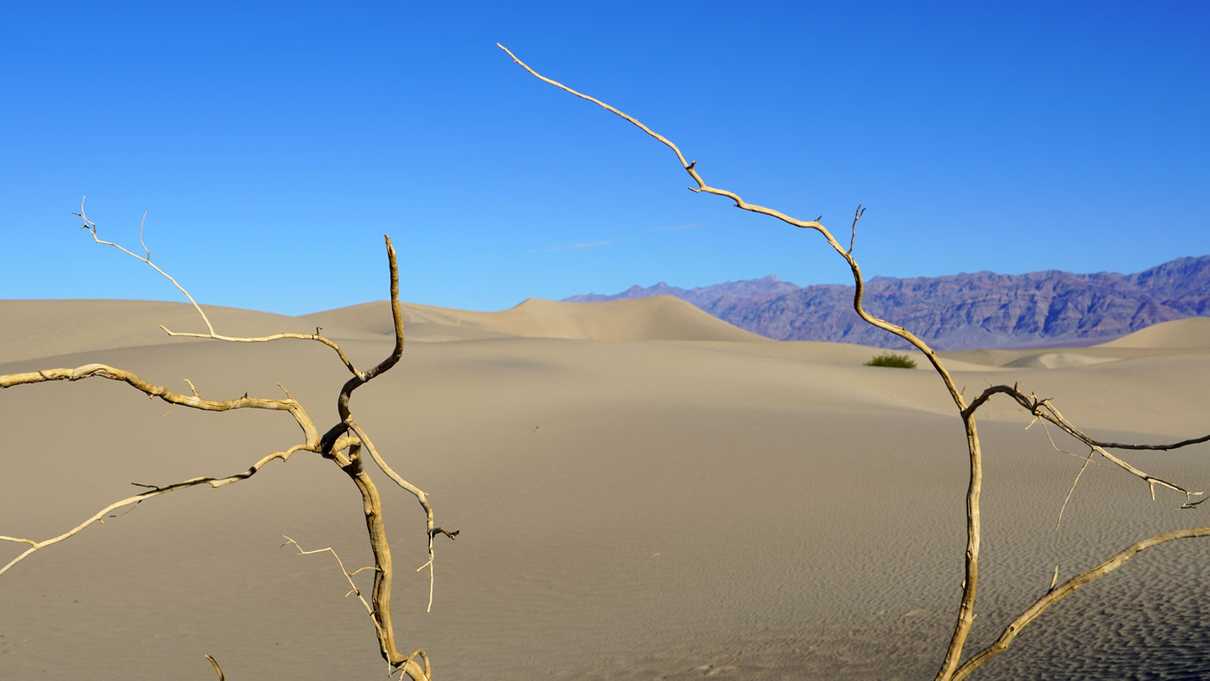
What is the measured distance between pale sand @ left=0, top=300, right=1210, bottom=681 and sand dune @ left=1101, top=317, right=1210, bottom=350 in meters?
88.5

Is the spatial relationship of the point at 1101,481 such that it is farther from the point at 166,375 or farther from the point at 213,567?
the point at 166,375

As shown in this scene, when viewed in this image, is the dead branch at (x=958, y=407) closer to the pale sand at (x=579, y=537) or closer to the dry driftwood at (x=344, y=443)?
the dry driftwood at (x=344, y=443)

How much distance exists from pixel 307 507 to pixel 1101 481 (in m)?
10.8

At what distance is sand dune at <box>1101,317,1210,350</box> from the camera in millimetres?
99375

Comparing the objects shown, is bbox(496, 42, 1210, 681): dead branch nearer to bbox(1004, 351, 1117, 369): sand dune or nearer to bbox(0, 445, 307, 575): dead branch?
bbox(0, 445, 307, 575): dead branch

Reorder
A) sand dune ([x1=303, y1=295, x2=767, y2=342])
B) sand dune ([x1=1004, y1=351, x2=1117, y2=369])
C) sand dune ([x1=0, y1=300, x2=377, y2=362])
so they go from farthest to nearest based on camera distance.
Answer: sand dune ([x1=303, y1=295, x2=767, y2=342]), sand dune ([x1=1004, y1=351, x2=1117, y2=369]), sand dune ([x1=0, y1=300, x2=377, y2=362])

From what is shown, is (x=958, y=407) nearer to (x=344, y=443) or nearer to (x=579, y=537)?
(x=344, y=443)

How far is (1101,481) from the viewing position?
1348cm

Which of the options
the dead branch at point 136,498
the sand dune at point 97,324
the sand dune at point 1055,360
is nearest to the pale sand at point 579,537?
the dead branch at point 136,498

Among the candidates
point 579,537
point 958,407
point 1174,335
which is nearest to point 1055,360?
point 1174,335

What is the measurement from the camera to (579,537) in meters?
12.3

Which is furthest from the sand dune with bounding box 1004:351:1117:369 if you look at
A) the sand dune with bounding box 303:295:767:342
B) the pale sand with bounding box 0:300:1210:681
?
the pale sand with bounding box 0:300:1210:681

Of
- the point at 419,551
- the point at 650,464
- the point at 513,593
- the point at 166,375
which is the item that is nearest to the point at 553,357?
the point at 166,375

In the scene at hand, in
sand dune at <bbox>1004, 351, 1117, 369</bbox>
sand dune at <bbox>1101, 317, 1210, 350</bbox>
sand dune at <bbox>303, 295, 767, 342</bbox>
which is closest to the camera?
sand dune at <bbox>1004, 351, 1117, 369</bbox>
